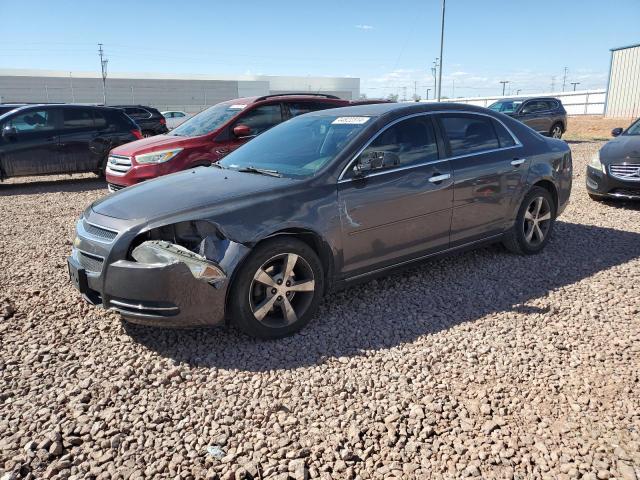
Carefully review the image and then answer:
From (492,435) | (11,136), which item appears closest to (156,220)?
(492,435)

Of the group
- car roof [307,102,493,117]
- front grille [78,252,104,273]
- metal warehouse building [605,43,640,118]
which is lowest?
front grille [78,252,104,273]

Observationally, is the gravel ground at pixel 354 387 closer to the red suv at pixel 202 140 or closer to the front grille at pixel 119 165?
the red suv at pixel 202 140

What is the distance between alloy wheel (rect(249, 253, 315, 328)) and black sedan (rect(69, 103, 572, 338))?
0.01 meters

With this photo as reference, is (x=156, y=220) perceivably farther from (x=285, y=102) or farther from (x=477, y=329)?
(x=285, y=102)

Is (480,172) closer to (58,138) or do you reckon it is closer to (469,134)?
(469,134)

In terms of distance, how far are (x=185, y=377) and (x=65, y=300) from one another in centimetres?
184

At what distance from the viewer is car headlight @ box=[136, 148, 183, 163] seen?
7988mm

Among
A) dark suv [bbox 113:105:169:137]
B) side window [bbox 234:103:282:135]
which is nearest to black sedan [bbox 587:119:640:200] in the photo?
side window [bbox 234:103:282:135]

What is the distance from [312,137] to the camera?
4488 millimetres

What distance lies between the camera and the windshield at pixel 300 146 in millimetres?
4086

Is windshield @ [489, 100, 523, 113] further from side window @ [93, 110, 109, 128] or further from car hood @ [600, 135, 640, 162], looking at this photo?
side window @ [93, 110, 109, 128]

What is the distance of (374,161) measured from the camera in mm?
3930

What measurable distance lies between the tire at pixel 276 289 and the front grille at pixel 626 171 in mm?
6173

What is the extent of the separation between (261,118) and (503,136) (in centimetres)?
474
